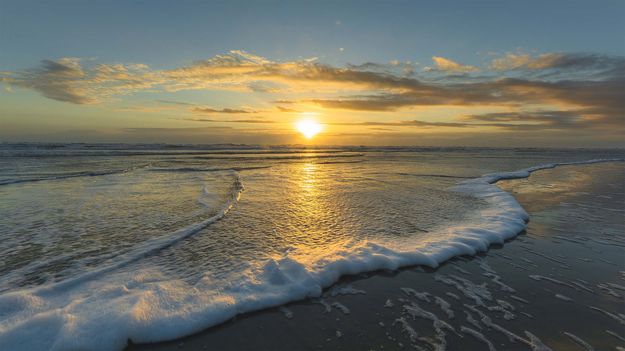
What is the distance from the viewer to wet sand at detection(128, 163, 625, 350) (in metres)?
3.76

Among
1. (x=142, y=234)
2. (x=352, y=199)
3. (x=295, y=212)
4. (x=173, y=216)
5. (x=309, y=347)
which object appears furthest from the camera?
(x=352, y=199)

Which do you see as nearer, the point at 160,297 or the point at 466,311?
the point at 466,311

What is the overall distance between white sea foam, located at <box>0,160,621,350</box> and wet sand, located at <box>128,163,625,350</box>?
0.17 metres

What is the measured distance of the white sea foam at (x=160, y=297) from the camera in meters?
3.79

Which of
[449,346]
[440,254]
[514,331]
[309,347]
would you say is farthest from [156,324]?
[440,254]

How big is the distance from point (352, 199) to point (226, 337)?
8.40 meters

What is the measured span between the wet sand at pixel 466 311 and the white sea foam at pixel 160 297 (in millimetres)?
169

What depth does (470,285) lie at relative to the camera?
203 inches

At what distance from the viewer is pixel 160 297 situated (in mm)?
4574

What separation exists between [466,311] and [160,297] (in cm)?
430

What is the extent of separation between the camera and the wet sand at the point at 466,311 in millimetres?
3756

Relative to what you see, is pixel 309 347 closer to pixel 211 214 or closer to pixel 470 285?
pixel 470 285

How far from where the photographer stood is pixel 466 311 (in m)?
4.41

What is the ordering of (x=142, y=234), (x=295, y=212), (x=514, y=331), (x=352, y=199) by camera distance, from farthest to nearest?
(x=352, y=199) < (x=295, y=212) < (x=142, y=234) < (x=514, y=331)
